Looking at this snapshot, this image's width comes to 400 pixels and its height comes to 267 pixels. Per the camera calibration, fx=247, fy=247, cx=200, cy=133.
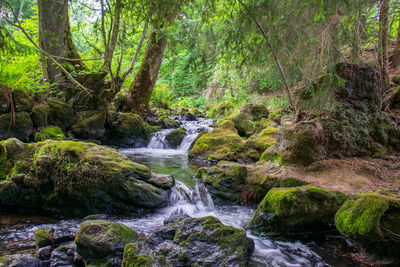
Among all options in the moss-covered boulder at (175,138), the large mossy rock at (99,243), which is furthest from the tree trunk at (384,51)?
the moss-covered boulder at (175,138)

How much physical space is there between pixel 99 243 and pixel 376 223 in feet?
10.4

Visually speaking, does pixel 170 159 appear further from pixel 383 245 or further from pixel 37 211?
pixel 383 245

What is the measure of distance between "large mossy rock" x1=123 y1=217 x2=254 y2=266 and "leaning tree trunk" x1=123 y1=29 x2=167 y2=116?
8.30 metres

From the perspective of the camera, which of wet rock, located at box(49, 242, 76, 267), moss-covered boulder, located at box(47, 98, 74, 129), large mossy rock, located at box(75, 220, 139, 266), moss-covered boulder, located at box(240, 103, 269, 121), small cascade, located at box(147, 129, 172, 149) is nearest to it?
large mossy rock, located at box(75, 220, 139, 266)

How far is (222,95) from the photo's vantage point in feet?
65.2

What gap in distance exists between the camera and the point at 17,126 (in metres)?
6.93

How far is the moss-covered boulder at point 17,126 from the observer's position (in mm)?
6678

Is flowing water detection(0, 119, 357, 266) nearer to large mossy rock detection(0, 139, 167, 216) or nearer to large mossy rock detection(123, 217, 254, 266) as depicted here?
large mossy rock detection(0, 139, 167, 216)

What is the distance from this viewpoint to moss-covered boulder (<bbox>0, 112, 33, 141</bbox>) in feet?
21.9

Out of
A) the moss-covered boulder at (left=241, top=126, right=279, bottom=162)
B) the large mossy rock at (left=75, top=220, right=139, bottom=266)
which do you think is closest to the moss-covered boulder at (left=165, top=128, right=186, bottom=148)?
the moss-covered boulder at (left=241, top=126, right=279, bottom=162)

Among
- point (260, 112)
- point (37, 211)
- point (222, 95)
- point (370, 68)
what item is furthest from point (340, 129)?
point (222, 95)

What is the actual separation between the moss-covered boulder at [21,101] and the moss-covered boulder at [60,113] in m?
0.85

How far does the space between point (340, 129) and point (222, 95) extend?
14826 mm

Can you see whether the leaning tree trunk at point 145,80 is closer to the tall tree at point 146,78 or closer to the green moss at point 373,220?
the tall tree at point 146,78
